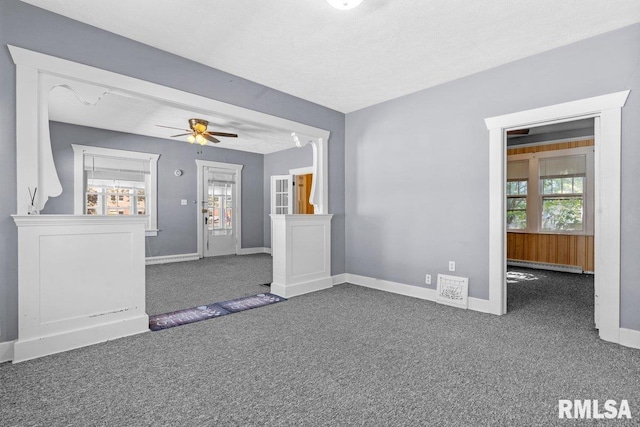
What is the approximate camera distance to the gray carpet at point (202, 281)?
386cm

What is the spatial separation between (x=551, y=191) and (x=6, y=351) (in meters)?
7.79

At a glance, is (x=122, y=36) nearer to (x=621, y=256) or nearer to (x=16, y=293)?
(x=16, y=293)

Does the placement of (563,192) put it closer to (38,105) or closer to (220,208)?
(220,208)

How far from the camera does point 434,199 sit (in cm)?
391

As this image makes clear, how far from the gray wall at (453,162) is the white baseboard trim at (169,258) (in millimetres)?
3928

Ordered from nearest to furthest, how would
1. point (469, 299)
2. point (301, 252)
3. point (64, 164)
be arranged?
1. point (469, 299)
2. point (301, 252)
3. point (64, 164)

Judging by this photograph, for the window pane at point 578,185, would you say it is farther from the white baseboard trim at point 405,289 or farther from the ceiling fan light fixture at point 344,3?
the ceiling fan light fixture at point 344,3

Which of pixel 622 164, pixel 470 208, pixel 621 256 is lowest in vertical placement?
pixel 621 256

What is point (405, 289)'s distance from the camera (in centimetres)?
414

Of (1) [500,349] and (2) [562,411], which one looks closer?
(2) [562,411]

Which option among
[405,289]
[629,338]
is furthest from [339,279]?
[629,338]

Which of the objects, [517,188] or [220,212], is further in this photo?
[220,212]

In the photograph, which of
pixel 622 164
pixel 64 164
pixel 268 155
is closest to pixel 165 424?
pixel 622 164

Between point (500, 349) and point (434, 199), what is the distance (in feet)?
6.16
